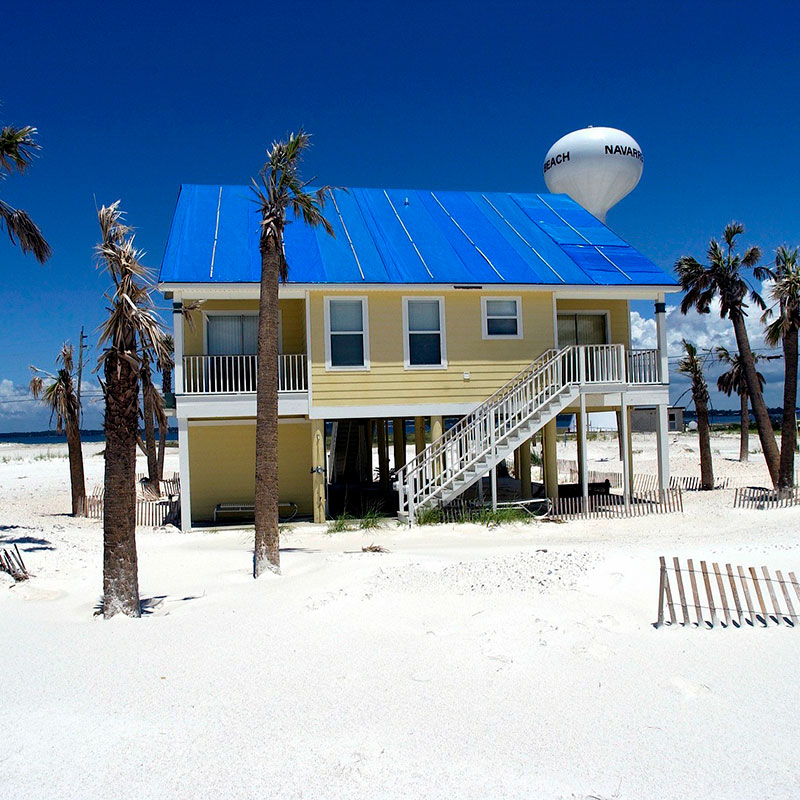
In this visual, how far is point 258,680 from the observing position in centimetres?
754

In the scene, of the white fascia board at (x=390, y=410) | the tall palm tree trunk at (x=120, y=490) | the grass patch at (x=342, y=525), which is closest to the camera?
the tall palm tree trunk at (x=120, y=490)

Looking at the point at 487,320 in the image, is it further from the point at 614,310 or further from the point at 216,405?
the point at 216,405

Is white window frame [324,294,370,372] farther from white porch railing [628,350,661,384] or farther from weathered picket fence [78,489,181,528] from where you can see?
white porch railing [628,350,661,384]

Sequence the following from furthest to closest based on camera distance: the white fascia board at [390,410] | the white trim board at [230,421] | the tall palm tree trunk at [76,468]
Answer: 1. the tall palm tree trunk at [76,468]
2. the white trim board at [230,421]
3. the white fascia board at [390,410]

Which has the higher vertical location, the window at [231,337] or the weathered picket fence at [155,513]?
the window at [231,337]

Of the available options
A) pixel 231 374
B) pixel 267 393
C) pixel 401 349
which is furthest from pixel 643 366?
pixel 267 393

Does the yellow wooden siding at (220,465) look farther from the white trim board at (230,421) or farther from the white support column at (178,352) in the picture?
the white support column at (178,352)

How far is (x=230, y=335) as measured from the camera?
19.9 m

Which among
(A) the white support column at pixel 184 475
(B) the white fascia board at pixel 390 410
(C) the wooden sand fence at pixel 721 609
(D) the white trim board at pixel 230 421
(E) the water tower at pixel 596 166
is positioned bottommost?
(C) the wooden sand fence at pixel 721 609

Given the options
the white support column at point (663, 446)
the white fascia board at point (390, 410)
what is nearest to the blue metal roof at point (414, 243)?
the white fascia board at point (390, 410)

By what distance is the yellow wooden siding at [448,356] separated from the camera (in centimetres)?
1884

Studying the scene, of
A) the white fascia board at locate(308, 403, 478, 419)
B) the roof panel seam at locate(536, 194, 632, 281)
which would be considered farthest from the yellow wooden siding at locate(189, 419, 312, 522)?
the roof panel seam at locate(536, 194, 632, 281)

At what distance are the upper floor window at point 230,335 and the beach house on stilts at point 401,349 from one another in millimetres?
→ 38

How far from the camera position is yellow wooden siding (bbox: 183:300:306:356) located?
64.0ft
